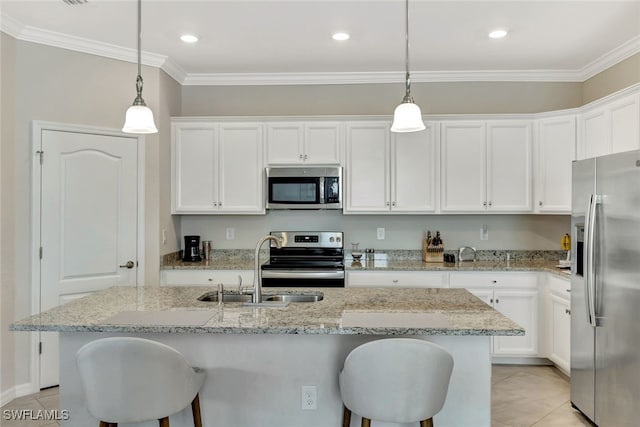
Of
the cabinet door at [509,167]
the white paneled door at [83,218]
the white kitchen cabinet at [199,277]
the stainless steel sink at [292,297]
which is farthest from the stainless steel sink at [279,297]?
the cabinet door at [509,167]

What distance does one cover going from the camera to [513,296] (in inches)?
152

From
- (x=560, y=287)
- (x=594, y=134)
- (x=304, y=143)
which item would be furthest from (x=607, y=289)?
(x=304, y=143)

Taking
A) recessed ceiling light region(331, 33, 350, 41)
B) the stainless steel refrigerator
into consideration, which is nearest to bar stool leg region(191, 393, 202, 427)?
the stainless steel refrigerator

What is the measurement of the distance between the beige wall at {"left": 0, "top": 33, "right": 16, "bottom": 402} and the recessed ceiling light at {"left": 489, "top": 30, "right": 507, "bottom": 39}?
3551 mm

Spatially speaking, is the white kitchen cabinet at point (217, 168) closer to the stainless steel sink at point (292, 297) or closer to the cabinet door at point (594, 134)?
the stainless steel sink at point (292, 297)

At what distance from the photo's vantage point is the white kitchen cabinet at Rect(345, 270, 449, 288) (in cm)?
389

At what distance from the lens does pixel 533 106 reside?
4.39m

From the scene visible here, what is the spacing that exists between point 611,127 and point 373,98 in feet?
6.78

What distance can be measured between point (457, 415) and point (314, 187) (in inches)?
96.8

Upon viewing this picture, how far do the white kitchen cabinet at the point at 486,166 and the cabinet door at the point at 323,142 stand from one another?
972 millimetres

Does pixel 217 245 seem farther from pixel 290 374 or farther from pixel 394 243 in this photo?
pixel 290 374

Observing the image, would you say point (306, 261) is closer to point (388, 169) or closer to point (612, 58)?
point (388, 169)

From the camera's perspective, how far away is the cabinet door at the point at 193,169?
14.0ft

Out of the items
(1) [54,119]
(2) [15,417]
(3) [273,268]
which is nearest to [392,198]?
(3) [273,268]
